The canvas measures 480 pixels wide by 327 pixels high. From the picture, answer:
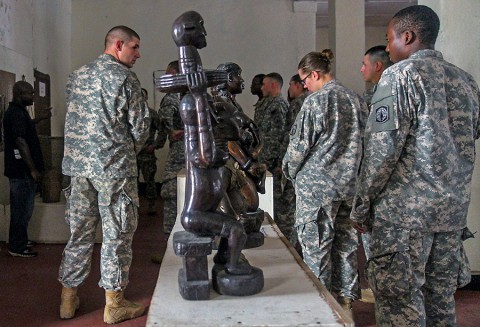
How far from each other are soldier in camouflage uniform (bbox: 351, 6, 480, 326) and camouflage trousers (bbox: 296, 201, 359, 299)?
2.71ft

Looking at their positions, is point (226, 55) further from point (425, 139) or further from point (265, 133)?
point (425, 139)

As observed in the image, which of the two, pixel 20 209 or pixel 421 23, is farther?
pixel 20 209

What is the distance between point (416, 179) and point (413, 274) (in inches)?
14.1

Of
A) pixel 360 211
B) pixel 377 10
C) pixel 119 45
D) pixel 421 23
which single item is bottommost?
pixel 360 211

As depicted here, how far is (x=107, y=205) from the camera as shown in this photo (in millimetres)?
2803

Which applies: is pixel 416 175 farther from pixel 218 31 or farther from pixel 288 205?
pixel 218 31

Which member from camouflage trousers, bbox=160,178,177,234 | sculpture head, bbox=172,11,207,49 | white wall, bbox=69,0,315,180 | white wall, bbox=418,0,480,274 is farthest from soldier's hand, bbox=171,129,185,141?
white wall, bbox=69,0,315,180

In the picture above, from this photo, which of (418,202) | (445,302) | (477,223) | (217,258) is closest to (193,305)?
(217,258)

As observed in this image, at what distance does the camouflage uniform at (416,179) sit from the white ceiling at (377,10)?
7675 mm

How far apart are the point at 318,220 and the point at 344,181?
26 cm

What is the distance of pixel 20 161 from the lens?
4.24 meters

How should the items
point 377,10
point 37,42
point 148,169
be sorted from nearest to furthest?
point 37,42, point 148,169, point 377,10

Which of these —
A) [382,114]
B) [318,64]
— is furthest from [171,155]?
[382,114]

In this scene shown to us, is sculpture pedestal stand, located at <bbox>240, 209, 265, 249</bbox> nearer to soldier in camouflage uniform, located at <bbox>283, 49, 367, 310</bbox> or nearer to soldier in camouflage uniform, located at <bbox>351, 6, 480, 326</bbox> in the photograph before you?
soldier in camouflage uniform, located at <bbox>351, 6, 480, 326</bbox>
